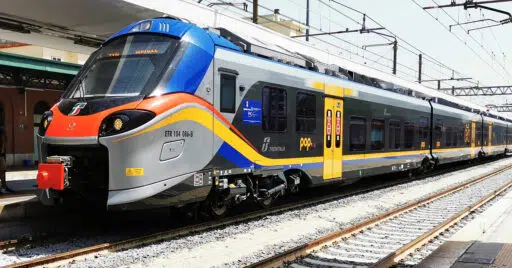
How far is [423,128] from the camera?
1769 centimetres

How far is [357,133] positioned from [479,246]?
6.03 metres

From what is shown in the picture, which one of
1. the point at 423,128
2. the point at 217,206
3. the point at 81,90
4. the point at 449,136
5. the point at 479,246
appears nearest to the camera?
the point at 479,246

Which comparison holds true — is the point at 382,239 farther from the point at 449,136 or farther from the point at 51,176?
the point at 449,136

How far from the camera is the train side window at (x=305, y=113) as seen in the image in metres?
10.1

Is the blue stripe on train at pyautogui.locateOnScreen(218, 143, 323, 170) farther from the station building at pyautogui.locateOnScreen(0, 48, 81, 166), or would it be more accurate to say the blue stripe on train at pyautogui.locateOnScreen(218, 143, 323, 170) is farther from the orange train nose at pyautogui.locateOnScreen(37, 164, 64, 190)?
the station building at pyautogui.locateOnScreen(0, 48, 81, 166)

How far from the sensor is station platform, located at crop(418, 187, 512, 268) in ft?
19.6

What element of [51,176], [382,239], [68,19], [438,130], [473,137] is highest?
[68,19]

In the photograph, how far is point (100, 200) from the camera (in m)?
7.12

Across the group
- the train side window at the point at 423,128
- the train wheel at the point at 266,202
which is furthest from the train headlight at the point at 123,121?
the train side window at the point at 423,128

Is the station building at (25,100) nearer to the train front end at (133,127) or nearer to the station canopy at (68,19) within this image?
the station canopy at (68,19)

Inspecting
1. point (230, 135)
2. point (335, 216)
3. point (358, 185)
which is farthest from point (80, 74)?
point (358, 185)

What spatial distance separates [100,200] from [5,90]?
15131 millimetres

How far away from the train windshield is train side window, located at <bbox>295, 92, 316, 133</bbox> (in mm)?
3427

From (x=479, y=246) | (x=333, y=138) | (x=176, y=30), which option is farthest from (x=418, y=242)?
(x=176, y=30)
